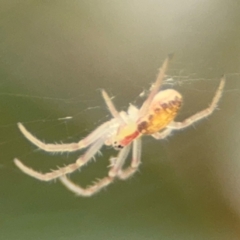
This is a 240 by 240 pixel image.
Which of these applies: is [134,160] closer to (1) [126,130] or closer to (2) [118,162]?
(2) [118,162]

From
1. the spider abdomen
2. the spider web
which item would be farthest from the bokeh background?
the spider abdomen

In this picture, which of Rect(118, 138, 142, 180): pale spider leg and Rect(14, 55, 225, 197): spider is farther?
Rect(118, 138, 142, 180): pale spider leg

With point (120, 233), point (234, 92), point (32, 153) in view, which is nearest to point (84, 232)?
point (120, 233)

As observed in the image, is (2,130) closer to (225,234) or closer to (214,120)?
(214,120)

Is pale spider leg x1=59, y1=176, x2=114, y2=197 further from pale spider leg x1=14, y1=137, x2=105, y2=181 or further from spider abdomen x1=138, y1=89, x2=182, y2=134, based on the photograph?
spider abdomen x1=138, y1=89, x2=182, y2=134

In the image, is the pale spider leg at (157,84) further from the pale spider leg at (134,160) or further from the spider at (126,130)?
the pale spider leg at (134,160)

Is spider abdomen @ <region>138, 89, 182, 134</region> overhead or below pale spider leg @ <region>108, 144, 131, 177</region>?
below

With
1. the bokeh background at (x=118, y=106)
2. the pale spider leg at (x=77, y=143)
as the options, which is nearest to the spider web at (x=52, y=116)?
the bokeh background at (x=118, y=106)

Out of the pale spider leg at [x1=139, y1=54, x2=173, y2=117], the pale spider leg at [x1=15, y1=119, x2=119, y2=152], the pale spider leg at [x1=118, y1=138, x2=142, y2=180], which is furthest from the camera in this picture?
the pale spider leg at [x1=118, y1=138, x2=142, y2=180]
